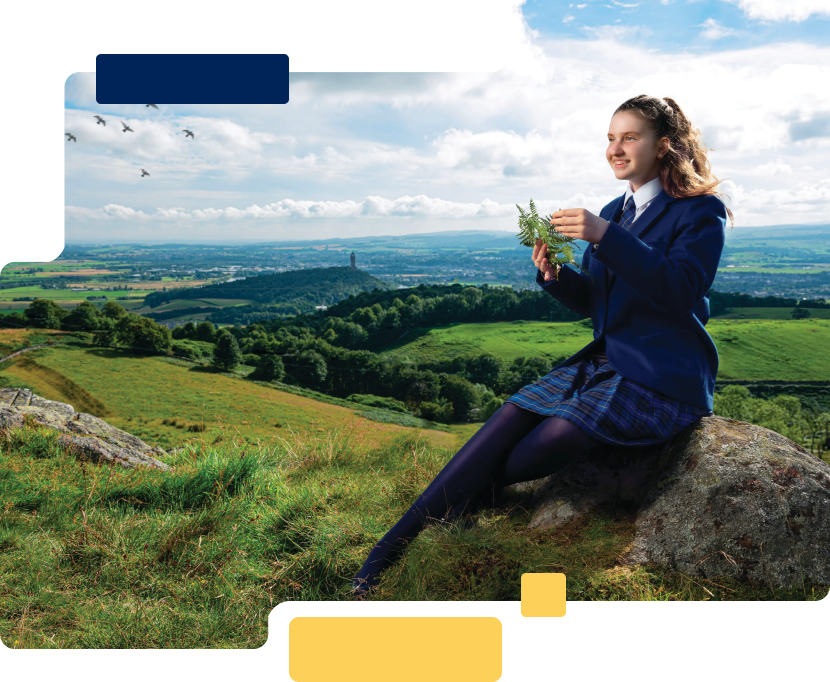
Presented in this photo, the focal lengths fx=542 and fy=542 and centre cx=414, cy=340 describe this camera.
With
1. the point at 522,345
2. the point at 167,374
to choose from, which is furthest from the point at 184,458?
the point at 522,345

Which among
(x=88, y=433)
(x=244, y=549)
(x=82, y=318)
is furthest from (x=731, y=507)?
(x=88, y=433)

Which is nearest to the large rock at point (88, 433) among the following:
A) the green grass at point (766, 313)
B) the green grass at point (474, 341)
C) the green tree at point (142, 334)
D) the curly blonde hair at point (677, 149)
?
the green tree at point (142, 334)

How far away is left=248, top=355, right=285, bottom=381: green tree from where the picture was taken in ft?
14.0

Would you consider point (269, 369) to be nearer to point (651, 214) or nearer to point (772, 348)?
point (651, 214)

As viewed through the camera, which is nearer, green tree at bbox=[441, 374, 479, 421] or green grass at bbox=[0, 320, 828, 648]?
green grass at bbox=[0, 320, 828, 648]

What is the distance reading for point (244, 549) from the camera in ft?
11.2

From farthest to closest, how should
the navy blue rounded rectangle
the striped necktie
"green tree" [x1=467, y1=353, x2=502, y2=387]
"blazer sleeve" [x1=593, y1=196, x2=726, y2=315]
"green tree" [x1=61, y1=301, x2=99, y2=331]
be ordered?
1. "green tree" [x1=467, y1=353, x2=502, y2=387]
2. "green tree" [x1=61, y1=301, x2=99, y2=331]
3. the navy blue rounded rectangle
4. the striped necktie
5. "blazer sleeve" [x1=593, y1=196, x2=726, y2=315]

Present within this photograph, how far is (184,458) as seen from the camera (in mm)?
4867

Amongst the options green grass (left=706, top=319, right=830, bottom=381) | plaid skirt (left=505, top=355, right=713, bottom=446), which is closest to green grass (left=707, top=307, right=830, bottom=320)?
green grass (left=706, top=319, right=830, bottom=381)

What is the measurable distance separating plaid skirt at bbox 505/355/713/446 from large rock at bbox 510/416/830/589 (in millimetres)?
191

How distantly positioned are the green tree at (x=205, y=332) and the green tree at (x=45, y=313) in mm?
895

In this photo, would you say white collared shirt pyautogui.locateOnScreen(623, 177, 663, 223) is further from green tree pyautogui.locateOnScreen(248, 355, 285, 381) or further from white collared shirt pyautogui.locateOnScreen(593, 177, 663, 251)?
green tree pyautogui.locateOnScreen(248, 355, 285, 381)

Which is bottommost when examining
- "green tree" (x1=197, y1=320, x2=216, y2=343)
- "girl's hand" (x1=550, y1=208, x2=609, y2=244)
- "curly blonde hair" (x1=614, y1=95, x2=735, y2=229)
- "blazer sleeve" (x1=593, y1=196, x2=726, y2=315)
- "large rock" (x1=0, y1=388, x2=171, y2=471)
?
"large rock" (x1=0, y1=388, x2=171, y2=471)

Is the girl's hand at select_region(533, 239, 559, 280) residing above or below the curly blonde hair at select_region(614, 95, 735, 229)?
below
